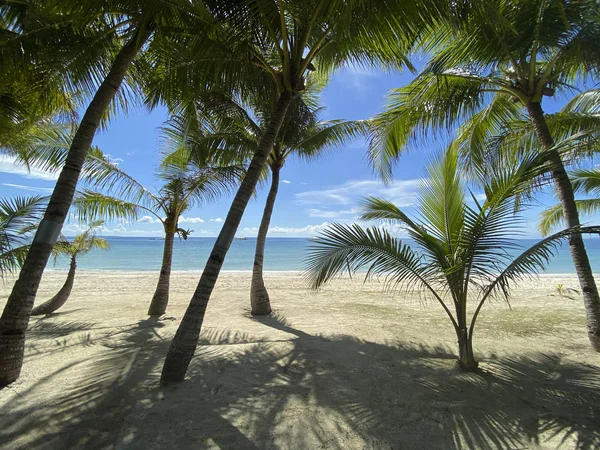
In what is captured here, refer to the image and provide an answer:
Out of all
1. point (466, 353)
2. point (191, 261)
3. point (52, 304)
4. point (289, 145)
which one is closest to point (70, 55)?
point (289, 145)

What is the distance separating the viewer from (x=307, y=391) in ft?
10.3

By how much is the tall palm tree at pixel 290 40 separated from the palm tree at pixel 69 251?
5.68 metres

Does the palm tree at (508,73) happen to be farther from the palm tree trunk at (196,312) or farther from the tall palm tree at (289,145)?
the palm tree trunk at (196,312)

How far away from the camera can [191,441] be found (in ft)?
7.63

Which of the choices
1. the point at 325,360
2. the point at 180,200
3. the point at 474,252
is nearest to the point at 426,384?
the point at 325,360

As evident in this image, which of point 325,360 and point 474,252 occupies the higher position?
→ point 474,252

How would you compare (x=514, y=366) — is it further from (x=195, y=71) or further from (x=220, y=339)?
(x=195, y=71)

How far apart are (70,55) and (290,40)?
3112 millimetres

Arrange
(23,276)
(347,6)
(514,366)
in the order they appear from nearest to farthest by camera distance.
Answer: (347,6) < (23,276) < (514,366)

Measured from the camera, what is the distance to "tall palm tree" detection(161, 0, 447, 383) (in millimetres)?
3295

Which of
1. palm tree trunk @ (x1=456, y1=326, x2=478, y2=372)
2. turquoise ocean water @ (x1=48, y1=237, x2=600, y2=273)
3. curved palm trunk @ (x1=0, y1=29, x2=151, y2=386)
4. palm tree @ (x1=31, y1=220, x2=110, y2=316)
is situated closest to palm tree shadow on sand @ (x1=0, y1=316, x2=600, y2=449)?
palm tree trunk @ (x1=456, y1=326, x2=478, y2=372)

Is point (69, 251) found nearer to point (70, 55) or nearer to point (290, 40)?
point (70, 55)

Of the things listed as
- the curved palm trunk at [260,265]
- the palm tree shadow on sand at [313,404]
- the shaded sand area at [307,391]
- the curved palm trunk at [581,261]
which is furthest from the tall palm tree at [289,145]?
the curved palm trunk at [581,261]

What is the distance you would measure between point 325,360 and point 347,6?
14.1 feet
